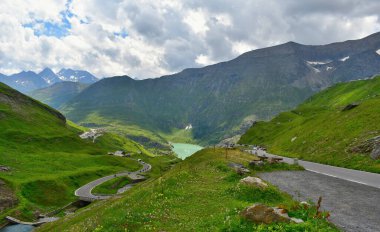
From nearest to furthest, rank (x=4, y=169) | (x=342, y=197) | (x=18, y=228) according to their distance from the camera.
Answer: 1. (x=342, y=197)
2. (x=18, y=228)
3. (x=4, y=169)

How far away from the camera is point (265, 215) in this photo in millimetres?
18672

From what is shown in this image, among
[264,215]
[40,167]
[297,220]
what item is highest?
[264,215]

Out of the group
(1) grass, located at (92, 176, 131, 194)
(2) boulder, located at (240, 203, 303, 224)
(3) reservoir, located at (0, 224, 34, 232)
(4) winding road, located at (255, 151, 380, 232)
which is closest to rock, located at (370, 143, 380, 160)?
(4) winding road, located at (255, 151, 380, 232)

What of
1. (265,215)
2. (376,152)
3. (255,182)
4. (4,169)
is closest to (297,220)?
(265,215)

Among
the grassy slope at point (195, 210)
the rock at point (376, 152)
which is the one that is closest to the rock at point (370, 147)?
the rock at point (376, 152)

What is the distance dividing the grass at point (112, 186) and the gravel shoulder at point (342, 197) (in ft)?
297

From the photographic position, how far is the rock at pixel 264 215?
727 inches

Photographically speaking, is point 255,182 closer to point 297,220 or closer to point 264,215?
point 264,215

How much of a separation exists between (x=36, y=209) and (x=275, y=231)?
96217 mm

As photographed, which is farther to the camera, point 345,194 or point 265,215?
point 345,194

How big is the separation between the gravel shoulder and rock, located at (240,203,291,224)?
13.7 feet

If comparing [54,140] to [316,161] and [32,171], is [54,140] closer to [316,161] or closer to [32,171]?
[32,171]

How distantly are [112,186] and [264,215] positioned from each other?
116 metres

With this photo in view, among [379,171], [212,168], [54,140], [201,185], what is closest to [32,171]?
[54,140]
